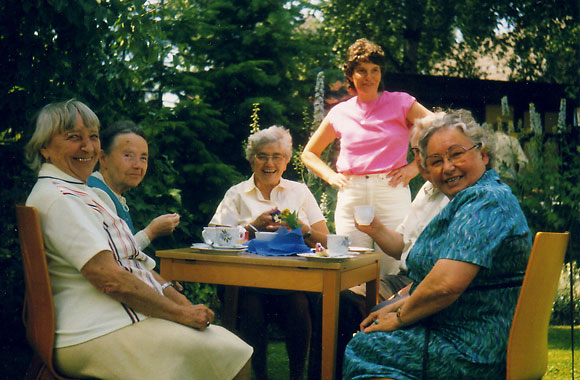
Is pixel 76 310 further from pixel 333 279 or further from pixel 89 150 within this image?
pixel 333 279

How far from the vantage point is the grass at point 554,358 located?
430cm

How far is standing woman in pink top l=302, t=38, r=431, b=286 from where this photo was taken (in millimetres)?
4102

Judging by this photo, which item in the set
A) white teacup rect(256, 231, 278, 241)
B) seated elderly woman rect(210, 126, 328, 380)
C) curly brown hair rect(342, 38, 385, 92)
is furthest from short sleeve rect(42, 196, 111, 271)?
curly brown hair rect(342, 38, 385, 92)

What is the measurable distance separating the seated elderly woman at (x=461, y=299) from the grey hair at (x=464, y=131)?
15 cm

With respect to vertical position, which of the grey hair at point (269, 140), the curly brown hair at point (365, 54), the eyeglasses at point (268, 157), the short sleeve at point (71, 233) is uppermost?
the curly brown hair at point (365, 54)

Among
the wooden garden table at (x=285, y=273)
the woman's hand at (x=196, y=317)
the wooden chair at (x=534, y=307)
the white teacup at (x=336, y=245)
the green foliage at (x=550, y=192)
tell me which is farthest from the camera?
the green foliage at (x=550, y=192)

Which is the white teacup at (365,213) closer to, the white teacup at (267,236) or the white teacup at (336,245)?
the white teacup at (336,245)

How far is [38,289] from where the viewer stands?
2078 millimetres

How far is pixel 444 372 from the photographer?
2.12m

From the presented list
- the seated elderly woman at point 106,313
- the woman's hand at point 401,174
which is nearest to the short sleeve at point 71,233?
the seated elderly woman at point 106,313

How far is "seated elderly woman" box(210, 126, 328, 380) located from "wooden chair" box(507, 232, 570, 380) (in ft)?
5.32

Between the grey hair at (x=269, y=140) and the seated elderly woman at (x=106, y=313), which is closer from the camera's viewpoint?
the seated elderly woman at (x=106, y=313)

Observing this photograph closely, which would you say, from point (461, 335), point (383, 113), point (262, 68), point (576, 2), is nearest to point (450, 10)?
point (576, 2)

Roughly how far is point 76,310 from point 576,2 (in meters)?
13.7
